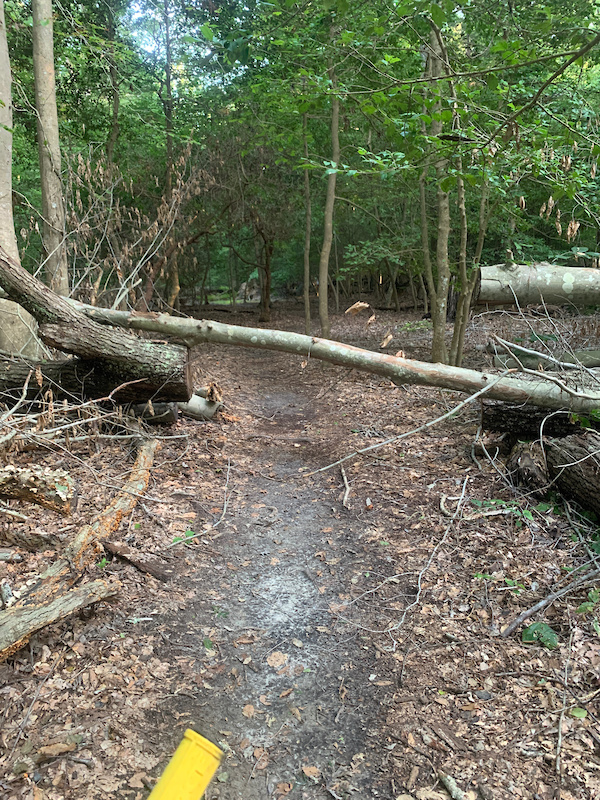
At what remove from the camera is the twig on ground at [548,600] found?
3.14m

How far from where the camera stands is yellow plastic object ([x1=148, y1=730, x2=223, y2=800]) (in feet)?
3.01

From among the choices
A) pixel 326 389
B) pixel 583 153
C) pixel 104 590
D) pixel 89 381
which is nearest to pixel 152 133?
pixel 326 389

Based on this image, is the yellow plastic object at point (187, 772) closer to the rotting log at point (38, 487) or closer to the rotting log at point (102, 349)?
the rotting log at point (38, 487)

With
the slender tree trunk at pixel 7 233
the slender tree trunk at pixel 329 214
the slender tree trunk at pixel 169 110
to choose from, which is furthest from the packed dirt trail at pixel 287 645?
the slender tree trunk at pixel 169 110

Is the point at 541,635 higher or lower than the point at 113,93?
lower

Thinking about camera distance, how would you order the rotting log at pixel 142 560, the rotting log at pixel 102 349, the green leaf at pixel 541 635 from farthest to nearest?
the rotting log at pixel 102 349
the rotting log at pixel 142 560
the green leaf at pixel 541 635

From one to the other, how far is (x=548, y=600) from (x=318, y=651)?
5.06 feet

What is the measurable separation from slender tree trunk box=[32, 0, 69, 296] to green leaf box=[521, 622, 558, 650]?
7094 millimetres

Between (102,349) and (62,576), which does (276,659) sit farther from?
(102,349)

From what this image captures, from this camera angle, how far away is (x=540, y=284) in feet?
17.7

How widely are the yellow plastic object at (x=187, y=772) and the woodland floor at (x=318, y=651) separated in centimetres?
183

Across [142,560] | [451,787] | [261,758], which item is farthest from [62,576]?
[451,787]

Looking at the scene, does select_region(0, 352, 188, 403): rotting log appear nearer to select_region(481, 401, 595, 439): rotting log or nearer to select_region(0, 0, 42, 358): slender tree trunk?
select_region(0, 0, 42, 358): slender tree trunk

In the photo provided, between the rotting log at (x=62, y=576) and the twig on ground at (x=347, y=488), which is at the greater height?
the rotting log at (x=62, y=576)
